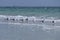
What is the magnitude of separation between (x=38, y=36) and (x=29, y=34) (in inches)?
18.1

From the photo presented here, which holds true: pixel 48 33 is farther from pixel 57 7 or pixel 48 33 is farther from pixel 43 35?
pixel 57 7

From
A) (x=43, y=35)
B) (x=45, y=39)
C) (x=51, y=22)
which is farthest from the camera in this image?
(x=51, y=22)

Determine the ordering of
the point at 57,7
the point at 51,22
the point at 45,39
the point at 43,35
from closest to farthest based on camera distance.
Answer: the point at 45,39
the point at 43,35
the point at 51,22
the point at 57,7

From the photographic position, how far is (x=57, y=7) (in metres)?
26.1

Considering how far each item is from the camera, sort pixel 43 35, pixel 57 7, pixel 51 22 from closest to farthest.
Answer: pixel 43 35, pixel 51 22, pixel 57 7

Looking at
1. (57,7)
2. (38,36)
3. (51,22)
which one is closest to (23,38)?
(38,36)

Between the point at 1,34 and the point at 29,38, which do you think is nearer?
the point at 29,38

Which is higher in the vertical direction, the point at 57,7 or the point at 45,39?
the point at 57,7

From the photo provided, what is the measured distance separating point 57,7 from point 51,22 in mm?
15439

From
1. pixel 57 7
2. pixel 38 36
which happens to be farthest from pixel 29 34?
pixel 57 7

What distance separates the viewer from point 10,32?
8.23m

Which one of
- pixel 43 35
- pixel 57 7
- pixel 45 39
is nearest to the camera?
pixel 45 39

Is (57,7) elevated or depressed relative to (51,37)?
elevated

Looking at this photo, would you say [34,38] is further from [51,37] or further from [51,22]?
[51,22]
